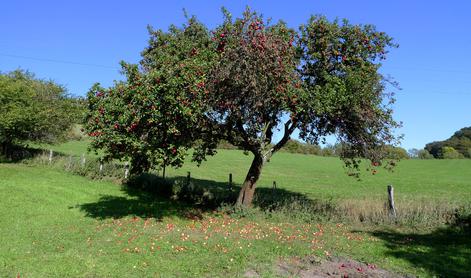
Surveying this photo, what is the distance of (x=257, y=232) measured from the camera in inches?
545

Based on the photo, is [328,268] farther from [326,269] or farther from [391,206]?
[391,206]

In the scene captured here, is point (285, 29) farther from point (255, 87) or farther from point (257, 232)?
point (257, 232)

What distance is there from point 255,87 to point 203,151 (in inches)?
210

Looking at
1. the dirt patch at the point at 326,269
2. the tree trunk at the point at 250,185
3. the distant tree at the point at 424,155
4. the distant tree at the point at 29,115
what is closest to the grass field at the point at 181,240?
the dirt patch at the point at 326,269

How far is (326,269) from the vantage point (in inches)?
374

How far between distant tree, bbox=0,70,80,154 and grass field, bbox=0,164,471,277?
15.6 metres

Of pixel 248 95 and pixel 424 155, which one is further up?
pixel 424 155

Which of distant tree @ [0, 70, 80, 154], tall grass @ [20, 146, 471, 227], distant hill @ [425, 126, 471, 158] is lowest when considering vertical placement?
tall grass @ [20, 146, 471, 227]

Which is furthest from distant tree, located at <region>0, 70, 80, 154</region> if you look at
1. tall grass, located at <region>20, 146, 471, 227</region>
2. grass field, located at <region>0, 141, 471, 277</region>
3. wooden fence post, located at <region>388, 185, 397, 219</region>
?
wooden fence post, located at <region>388, 185, 397, 219</region>

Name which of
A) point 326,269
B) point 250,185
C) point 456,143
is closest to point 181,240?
point 326,269

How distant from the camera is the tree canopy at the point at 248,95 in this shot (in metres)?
13.3

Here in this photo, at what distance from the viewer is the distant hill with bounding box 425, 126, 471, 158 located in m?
122

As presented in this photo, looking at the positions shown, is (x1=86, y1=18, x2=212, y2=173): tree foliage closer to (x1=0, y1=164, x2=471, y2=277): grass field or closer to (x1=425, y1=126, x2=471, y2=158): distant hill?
(x1=0, y1=164, x2=471, y2=277): grass field

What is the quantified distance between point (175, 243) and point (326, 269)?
4.54 metres
